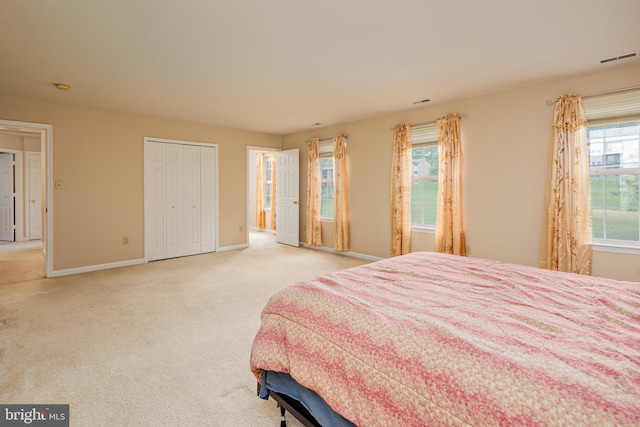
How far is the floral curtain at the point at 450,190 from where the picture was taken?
4.20m

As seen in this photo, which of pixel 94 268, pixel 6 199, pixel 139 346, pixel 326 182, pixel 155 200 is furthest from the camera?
pixel 6 199

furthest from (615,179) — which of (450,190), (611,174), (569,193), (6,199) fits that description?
(6,199)

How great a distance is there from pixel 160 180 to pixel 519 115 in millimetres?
5462

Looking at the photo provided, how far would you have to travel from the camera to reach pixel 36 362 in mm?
2176

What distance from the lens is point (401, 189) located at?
482 centimetres

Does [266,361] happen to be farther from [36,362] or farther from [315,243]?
[315,243]

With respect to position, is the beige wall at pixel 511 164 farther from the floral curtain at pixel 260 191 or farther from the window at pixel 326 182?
the floral curtain at pixel 260 191

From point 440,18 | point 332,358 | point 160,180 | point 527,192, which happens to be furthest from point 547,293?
point 160,180

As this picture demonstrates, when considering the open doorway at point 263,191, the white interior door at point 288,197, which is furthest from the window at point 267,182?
the white interior door at point 288,197

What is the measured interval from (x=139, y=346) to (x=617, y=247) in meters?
4.64

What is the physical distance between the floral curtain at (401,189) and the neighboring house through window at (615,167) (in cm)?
212

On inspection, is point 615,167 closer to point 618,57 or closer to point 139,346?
point 618,57

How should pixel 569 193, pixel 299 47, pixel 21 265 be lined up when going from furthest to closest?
1. pixel 21 265
2. pixel 569 193
3. pixel 299 47

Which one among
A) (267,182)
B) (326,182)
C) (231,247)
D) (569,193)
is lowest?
(231,247)
